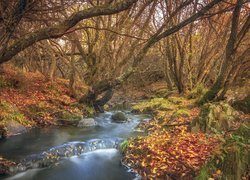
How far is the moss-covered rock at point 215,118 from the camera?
Result: 7551 mm

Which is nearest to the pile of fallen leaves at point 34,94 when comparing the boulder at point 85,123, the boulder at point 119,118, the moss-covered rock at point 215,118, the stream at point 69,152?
the boulder at point 85,123

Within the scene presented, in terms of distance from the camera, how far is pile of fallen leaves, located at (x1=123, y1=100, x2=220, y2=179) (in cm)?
593

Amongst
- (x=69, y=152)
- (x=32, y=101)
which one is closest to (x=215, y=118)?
(x=69, y=152)

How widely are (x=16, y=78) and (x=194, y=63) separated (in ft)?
36.3

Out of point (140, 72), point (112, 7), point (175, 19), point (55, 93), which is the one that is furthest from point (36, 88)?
point (140, 72)

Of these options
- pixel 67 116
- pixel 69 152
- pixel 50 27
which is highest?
pixel 50 27

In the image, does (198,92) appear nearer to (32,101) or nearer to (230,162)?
(32,101)

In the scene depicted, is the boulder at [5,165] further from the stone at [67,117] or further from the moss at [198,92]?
the moss at [198,92]

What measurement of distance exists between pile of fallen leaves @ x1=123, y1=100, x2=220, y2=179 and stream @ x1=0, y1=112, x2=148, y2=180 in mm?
417

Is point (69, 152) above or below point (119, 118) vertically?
below

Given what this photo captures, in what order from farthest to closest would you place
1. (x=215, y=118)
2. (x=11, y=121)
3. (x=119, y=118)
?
(x=119, y=118) < (x=11, y=121) < (x=215, y=118)

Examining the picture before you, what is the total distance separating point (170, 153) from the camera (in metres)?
6.73

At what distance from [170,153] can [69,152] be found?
317cm

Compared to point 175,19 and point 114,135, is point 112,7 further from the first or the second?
point 175,19
